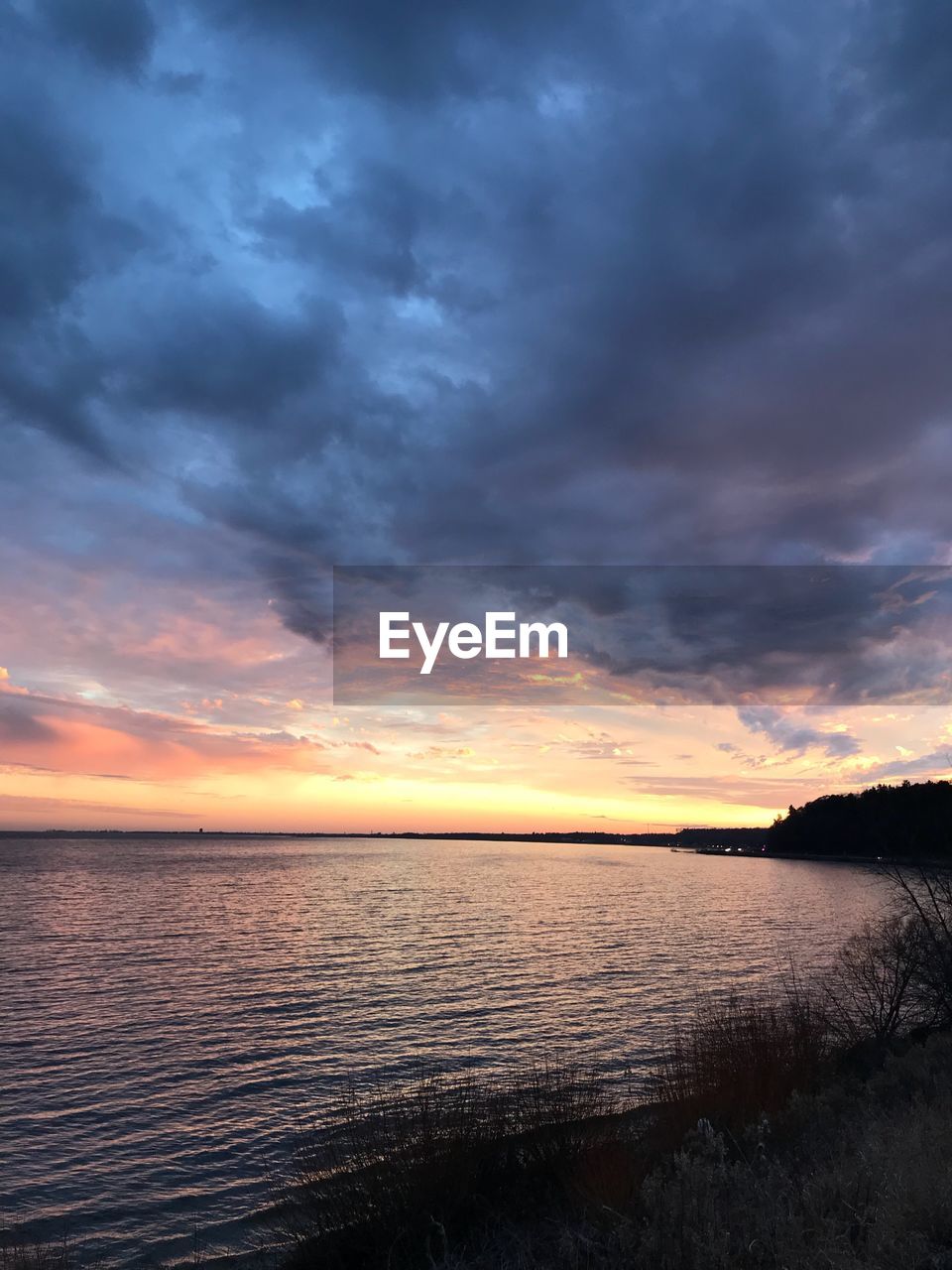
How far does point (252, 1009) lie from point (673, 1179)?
2691cm

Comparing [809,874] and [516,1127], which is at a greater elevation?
[516,1127]

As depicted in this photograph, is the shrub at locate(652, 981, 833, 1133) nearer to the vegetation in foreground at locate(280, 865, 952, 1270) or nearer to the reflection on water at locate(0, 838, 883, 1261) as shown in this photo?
the vegetation in foreground at locate(280, 865, 952, 1270)

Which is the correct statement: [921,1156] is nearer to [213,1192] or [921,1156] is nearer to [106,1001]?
[213,1192]

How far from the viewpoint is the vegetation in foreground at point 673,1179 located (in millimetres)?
7523

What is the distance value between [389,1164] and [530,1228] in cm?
191

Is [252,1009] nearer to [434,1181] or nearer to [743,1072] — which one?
[743,1072]

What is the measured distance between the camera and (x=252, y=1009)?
32.9 m

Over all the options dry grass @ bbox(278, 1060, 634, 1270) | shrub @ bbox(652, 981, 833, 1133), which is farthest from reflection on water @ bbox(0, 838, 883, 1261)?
shrub @ bbox(652, 981, 833, 1133)

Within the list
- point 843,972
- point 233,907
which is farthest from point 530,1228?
point 233,907

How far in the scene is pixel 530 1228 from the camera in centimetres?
1014

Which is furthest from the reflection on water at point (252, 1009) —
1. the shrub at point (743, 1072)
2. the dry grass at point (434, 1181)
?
the shrub at point (743, 1072)

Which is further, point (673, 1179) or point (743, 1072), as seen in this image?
point (743, 1072)

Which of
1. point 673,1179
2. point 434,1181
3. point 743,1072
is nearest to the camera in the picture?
point 673,1179

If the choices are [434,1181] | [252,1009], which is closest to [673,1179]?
[434,1181]
